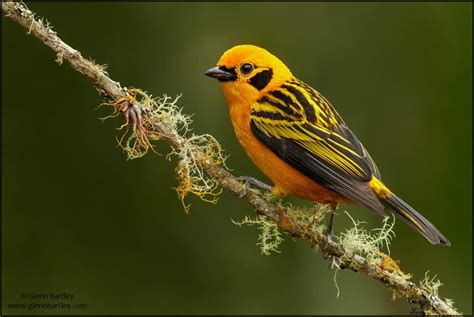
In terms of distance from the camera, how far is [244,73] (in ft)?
19.2

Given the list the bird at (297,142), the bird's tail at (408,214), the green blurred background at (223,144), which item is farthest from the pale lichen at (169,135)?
the green blurred background at (223,144)

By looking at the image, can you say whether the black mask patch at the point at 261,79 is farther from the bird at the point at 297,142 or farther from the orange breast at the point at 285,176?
the orange breast at the point at 285,176

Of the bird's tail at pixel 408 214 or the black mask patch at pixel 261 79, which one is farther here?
the black mask patch at pixel 261 79

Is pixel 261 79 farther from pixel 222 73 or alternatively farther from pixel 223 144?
pixel 223 144

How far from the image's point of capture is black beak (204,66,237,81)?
5.74 m

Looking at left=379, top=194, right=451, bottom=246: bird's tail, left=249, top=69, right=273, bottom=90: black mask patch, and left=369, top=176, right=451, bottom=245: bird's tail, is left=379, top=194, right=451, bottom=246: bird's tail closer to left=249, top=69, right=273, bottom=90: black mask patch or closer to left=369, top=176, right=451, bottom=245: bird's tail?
left=369, top=176, right=451, bottom=245: bird's tail

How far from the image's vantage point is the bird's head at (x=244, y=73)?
5.79m

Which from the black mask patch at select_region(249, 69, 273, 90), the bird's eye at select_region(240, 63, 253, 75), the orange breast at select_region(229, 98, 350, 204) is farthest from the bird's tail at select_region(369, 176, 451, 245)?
the bird's eye at select_region(240, 63, 253, 75)

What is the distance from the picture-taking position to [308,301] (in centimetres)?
752

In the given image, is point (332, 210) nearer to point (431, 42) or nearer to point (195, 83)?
point (195, 83)

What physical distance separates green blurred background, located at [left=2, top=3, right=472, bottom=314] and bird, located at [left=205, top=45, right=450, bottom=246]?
1.57m

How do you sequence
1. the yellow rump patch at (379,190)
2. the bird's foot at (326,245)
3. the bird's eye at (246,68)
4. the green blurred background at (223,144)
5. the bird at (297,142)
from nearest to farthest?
the bird's foot at (326,245), the bird at (297,142), the yellow rump patch at (379,190), the bird's eye at (246,68), the green blurred background at (223,144)

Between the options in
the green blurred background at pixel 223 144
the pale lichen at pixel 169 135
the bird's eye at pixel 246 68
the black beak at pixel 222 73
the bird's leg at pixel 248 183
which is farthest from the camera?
the green blurred background at pixel 223 144

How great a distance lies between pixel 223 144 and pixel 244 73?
1.76 m
